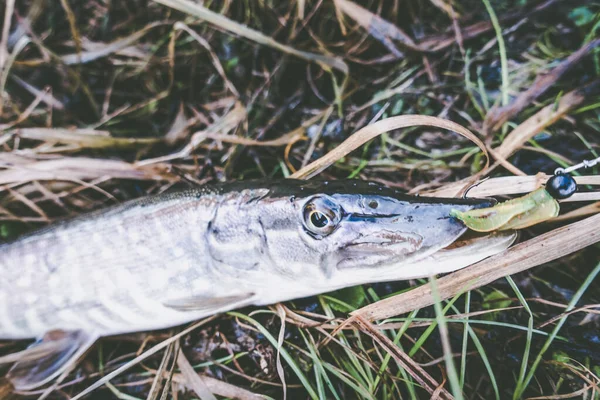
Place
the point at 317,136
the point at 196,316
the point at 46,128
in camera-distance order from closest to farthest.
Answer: the point at 196,316 → the point at 317,136 → the point at 46,128

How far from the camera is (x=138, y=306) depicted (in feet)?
4.08

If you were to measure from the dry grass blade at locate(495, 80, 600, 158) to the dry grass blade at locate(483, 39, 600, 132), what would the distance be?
7cm

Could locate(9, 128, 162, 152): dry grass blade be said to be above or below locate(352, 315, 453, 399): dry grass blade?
above

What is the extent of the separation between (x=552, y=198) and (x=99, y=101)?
5.61 ft

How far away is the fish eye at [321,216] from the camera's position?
1005mm

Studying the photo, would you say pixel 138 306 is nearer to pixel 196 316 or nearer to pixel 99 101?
pixel 196 316

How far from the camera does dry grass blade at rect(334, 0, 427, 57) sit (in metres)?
1.52

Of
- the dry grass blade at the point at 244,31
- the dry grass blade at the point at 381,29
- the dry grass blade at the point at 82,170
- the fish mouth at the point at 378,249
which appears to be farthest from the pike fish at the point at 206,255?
the dry grass blade at the point at 381,29

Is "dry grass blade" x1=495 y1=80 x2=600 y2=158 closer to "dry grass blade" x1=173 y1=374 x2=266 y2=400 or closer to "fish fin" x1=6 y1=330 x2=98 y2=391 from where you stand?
"dry grass blade" x1=173 y1=374 x2=266 y2=400

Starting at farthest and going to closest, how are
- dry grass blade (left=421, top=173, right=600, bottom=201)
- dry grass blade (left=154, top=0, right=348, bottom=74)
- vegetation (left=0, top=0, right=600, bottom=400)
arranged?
1. dry grass blade (left=154, top=0, right=348, bottom=74)
2. vegetation (left=0, top=0, right=600, bottom=400)
3. dry grass blade (left=421, top=173, right=600, bottom=201)

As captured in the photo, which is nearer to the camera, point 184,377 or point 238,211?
point 238,211

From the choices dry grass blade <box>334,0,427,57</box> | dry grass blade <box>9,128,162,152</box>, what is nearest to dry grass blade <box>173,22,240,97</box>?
dry grass blade <box>9,128,162,152</box>

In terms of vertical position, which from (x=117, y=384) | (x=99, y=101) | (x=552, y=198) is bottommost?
(x=552, y=198)

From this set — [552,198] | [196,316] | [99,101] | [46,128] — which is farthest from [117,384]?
[552,198]
